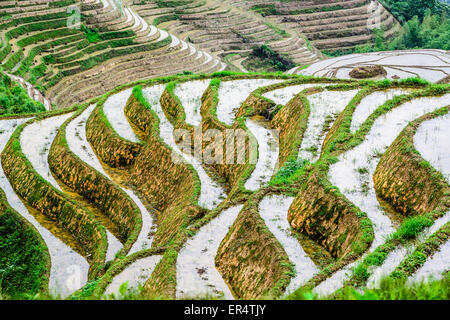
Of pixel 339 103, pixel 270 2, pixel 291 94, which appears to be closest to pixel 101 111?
pixel 291 94

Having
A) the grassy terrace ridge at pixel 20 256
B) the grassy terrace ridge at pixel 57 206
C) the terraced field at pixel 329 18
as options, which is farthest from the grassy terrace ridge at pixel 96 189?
the terraced field at pixel 329 18

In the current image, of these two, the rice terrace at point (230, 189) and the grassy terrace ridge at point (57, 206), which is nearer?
the rice terrace at point (230, 189)

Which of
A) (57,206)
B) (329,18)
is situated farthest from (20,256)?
(329,18)

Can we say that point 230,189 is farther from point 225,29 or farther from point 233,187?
point 225,29

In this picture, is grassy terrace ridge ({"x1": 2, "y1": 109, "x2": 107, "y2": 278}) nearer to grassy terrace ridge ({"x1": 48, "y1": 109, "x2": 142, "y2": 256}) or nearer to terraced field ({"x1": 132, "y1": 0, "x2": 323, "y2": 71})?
grassy terrace ridge ({"x1": 48, "y1": 109, "x2": 142, "y2": 256})

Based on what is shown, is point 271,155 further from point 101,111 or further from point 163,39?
point 163,39

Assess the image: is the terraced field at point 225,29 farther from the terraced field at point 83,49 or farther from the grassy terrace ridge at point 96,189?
the grassy terrace ridge at point 96,189
